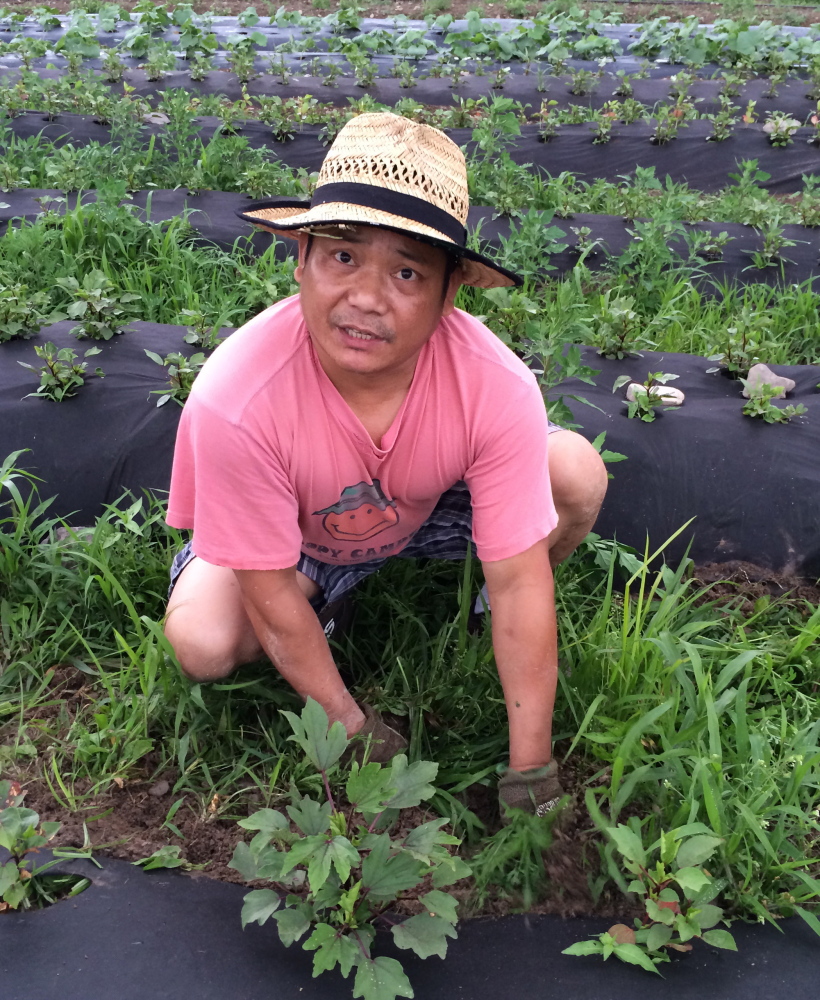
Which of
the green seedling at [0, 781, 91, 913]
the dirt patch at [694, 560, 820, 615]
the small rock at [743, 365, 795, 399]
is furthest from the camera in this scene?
the small rock at [743, 365, 795, 399]

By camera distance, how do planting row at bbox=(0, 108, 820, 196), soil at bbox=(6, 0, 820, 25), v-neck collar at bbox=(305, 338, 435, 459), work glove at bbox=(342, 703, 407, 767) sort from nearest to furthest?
v-neck collar at bbox=(305, 338, 435, 459), work glove at bbox=(342, 703, 407, 767), planting row at bbox=(0, 108, 820, 196), soil at bbox=(6, 0, 820, 25)

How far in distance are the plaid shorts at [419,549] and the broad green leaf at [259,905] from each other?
2.15ft

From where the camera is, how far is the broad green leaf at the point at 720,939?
1.24 meters

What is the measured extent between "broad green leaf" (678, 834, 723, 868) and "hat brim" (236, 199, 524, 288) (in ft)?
2.89

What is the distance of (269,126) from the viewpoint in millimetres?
4668

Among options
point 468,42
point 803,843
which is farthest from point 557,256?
point 468,42

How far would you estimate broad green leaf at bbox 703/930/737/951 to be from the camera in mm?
1239

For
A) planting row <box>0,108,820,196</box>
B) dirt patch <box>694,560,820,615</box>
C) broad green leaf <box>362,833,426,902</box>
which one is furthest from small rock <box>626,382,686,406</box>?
planting row <box>0,108,820,196</box>

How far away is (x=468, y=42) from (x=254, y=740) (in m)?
6.48

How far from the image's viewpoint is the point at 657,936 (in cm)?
129

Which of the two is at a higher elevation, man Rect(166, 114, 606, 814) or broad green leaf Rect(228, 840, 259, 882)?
man Rect(166, 114, 606, 814)

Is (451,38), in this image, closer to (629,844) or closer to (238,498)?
(238,498)

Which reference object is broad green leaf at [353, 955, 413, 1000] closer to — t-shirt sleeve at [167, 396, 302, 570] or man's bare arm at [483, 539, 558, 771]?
man's bare arm at [483, 539, 558, 771]

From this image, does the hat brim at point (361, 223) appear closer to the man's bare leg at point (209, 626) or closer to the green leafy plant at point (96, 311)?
the man's bare leg at point (209, 626)
